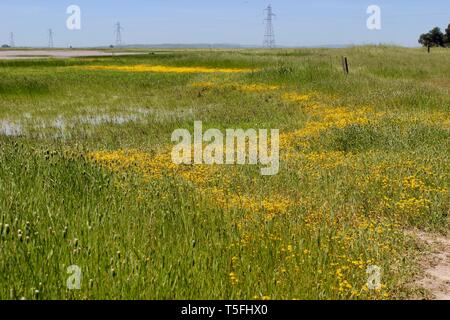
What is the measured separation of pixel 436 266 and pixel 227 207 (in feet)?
11.9

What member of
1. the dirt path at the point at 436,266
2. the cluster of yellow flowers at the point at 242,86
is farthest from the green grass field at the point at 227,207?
the cluster of yellow flowers at the point at 242,86

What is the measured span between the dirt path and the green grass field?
22cm

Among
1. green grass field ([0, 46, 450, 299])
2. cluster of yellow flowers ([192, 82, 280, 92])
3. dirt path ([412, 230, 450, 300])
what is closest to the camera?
green grass field ([0, 46, 450, 299])

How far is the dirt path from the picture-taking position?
643 cm

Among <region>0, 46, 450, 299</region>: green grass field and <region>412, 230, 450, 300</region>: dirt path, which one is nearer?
<region>0, 46, 450, 299</region>: green grass field

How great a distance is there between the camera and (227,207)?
27.7 ft

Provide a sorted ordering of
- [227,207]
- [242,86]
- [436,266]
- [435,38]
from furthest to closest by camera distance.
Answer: [435,38] → [242,86] → [227,207] → [436,266]

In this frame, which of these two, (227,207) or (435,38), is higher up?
(435,38)

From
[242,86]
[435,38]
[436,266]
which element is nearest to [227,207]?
[436,266]

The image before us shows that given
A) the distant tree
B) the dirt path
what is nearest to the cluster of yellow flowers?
the dirt path

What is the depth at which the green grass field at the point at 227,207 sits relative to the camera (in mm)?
5383

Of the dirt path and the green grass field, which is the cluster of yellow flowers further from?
the dirt path

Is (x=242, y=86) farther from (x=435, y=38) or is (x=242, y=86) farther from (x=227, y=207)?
(x=435, y=38)
